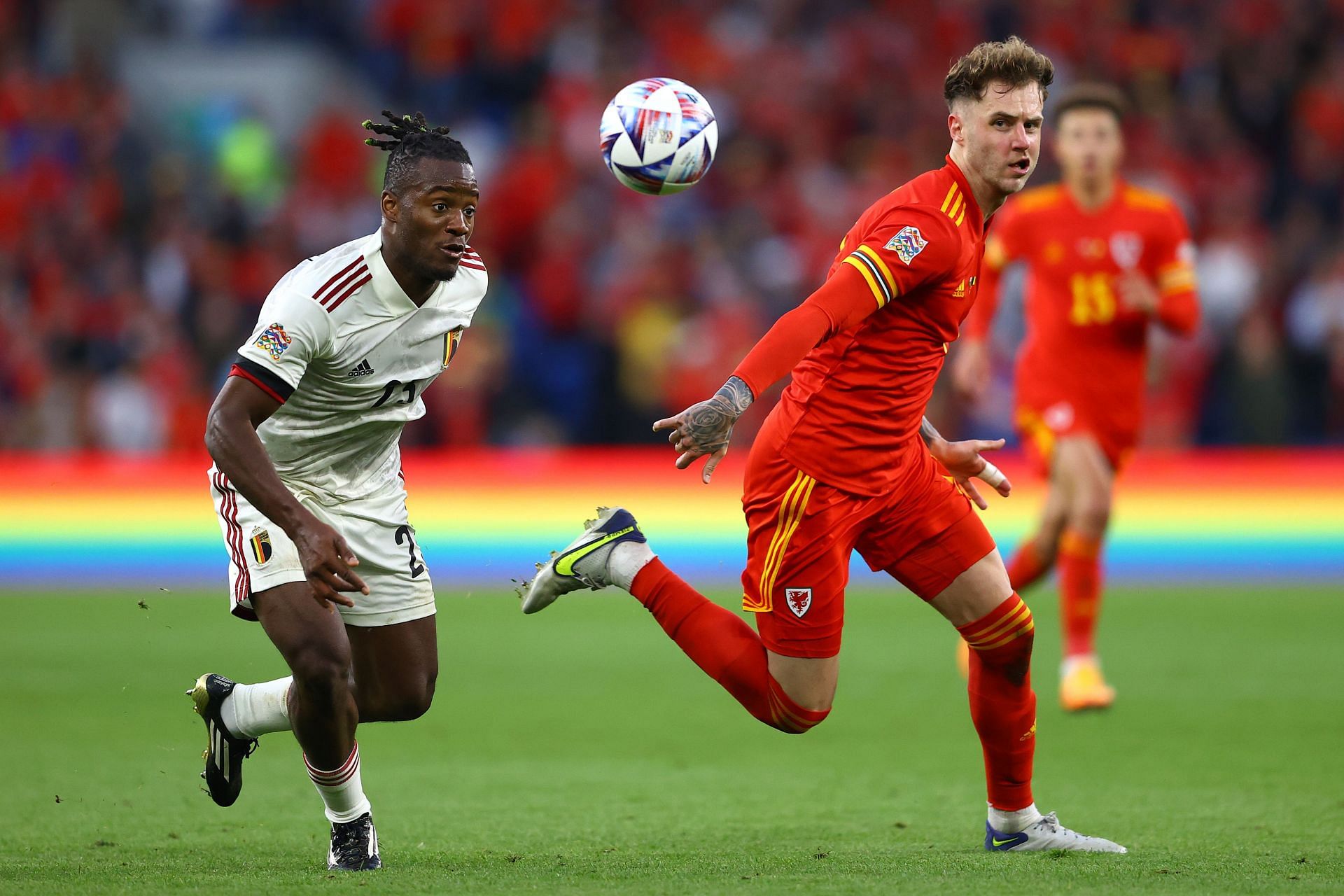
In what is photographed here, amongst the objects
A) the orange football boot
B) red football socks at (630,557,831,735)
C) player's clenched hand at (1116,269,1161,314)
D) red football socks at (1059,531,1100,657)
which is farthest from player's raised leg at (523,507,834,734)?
player's clenched hand at (1116,269,1161,314)

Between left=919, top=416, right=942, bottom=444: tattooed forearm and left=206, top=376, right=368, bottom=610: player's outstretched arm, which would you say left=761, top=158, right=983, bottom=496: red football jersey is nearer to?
left=919, top=416, right=942, bottom=444: tattooed forearm

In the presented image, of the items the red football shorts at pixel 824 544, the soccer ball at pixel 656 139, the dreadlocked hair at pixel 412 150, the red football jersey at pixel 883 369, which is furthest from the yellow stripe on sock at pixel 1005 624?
the dreadlocked hair at pixel 412 150

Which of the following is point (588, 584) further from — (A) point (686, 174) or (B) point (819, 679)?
(A) point (686, 174)

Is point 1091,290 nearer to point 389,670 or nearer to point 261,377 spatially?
point 389,670

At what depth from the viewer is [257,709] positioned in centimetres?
528

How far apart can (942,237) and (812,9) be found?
14.0m

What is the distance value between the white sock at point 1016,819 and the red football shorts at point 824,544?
27.9 inches

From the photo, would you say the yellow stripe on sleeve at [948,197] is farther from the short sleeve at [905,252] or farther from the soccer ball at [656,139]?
the soccer ball at [656,139]

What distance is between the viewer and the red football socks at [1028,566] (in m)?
8.12

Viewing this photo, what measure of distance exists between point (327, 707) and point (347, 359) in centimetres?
102

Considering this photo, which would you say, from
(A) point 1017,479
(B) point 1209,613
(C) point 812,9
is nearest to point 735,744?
(B) point 1209,613

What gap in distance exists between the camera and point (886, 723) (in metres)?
7.57

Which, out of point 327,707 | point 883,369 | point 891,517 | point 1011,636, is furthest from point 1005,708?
point 327,707

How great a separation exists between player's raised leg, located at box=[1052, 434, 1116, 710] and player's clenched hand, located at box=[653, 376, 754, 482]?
13.4ft
